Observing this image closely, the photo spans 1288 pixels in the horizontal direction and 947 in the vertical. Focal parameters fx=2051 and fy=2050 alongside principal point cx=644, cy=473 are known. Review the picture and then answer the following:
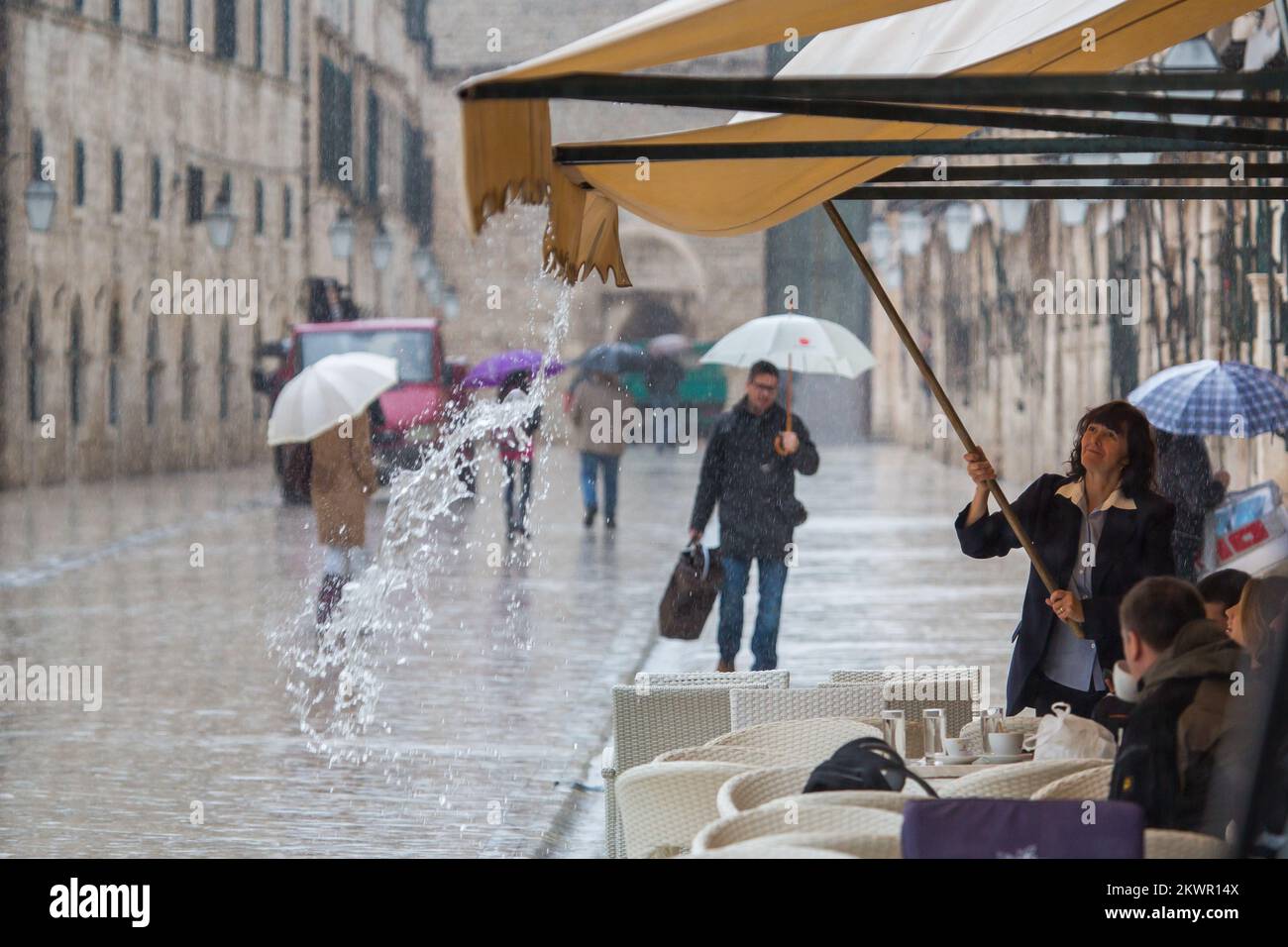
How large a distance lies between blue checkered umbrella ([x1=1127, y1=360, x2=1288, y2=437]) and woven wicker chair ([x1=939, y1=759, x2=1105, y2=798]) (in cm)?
478

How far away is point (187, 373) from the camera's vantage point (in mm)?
36938

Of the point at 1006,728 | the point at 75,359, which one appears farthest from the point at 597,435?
the point at 75,359

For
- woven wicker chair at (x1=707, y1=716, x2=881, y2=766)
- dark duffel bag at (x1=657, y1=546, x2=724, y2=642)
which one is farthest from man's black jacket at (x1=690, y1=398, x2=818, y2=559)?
woven wicker chair at (x1=707, y1=716, x2=881, y2=766)

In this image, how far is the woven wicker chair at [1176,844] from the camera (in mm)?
3830

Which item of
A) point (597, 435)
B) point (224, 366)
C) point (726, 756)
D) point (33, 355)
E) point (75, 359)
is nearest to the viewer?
point (726, 756)

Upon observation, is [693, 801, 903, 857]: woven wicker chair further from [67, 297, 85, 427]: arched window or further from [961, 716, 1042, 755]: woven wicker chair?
[67, 297, 85, 427]: arched window

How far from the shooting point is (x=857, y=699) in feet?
18.7

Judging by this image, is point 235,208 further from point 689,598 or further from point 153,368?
point 689,598

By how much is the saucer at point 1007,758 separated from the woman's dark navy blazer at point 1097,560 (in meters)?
0.52

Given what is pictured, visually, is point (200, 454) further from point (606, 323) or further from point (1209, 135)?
point (1209, 135)

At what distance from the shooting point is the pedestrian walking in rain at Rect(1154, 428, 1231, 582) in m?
8.60

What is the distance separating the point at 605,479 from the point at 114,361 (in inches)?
617

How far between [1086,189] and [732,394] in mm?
43108

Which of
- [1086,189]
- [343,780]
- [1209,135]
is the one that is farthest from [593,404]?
[1209,135]
